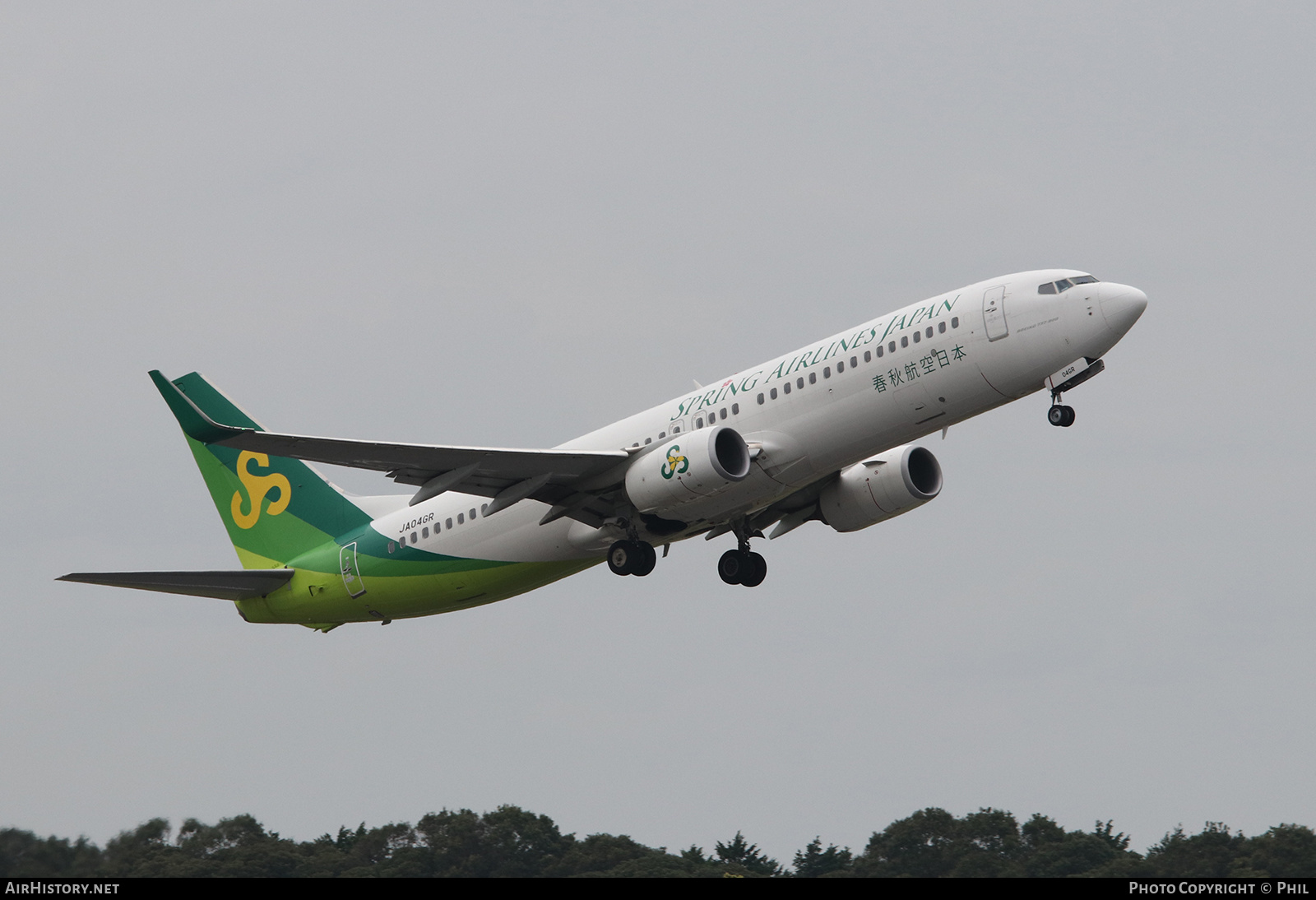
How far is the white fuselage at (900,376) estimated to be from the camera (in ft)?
111

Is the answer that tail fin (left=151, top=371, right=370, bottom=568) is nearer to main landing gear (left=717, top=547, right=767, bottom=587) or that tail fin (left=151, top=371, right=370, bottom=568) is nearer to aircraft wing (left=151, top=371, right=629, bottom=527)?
aircraft wing (left=151, top=371, right=629, bottom=527)

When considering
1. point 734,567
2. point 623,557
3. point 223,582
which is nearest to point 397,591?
point 223,582

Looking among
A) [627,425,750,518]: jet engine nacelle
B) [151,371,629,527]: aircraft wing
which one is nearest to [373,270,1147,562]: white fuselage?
[627,425,750,518]: jet engine nacelle

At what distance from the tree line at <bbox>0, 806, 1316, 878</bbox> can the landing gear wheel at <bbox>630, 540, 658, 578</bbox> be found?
6335 millimetres

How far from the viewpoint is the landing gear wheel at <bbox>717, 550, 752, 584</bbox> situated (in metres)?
41.2

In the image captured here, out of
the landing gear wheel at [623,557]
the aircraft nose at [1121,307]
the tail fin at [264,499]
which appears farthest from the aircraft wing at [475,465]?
the aircraft nose at [1121,307]

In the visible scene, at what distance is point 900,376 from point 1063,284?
152 inches

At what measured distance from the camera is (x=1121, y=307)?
3375cm

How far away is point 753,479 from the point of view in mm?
35781

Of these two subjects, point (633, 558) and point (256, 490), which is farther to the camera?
point (256, 490)

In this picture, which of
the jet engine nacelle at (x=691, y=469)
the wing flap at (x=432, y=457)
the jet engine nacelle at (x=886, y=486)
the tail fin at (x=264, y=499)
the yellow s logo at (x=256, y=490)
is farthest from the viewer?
the yellow s logo at (x=256, y=490)

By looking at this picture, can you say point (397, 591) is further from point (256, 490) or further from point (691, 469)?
point (691, 469)

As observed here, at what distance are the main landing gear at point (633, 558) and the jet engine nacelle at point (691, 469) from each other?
1956mm

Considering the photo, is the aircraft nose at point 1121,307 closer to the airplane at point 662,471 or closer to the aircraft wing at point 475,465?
the airplane at point 662,471
